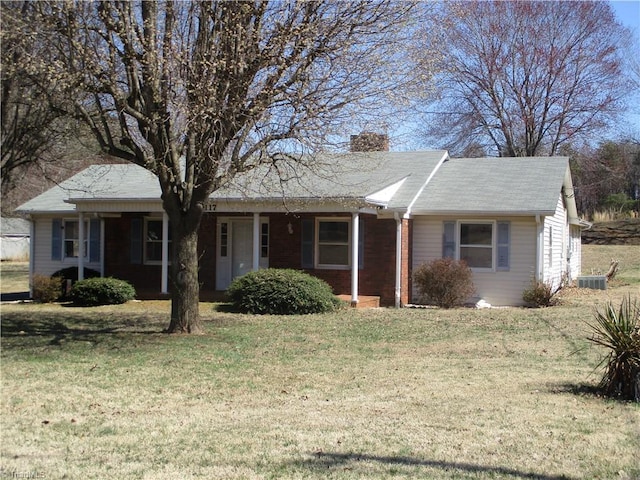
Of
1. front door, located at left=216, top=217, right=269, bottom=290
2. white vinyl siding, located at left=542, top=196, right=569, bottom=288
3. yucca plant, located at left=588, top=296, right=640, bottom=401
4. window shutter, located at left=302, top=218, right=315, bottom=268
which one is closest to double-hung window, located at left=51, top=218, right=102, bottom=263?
front door, located at left=216, top=217, right=269, bottom=290

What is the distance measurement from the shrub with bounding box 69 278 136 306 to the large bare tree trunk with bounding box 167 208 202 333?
24.1ft

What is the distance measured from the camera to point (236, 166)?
1339 cm

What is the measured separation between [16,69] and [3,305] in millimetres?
11337

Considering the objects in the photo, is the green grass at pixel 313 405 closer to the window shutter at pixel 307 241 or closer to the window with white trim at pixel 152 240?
the window shutter at pixel 307 241

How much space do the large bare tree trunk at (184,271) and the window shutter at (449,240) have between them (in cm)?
925

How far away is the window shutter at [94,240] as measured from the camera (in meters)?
24.8

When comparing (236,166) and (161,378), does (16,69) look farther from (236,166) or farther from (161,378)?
(161,378)

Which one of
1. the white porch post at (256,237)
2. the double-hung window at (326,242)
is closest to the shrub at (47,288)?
the white porch post at (256,237)

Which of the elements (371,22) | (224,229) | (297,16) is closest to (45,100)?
(297,16)

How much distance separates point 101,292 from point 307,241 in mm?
6009

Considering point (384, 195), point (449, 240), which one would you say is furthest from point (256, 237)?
point (449, 240)

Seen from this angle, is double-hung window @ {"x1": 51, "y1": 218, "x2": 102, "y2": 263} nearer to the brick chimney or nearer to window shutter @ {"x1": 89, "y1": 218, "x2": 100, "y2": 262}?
window shutter @ {"x1": 89, "y1": 218, "x2": 100, "y2": 262}

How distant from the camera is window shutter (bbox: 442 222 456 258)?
2127 cm

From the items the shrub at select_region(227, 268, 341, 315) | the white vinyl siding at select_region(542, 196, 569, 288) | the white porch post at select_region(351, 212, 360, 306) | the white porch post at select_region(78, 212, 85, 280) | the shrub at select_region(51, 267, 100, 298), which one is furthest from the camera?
the shrub at select_region(51, 267, 100, 298)
